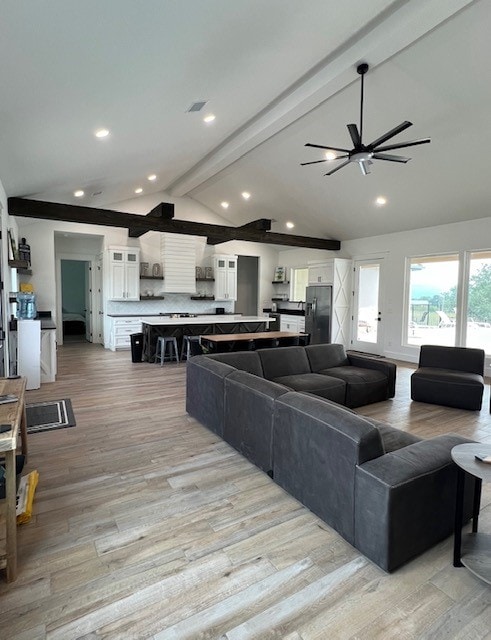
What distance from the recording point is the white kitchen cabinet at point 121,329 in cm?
855

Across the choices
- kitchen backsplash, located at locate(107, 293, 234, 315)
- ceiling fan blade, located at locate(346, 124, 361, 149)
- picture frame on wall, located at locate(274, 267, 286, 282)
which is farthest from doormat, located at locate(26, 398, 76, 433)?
picture frame on wall, located at locate(274, 267, 286, 282)

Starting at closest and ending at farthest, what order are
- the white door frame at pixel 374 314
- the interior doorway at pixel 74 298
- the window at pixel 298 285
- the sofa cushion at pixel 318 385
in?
the sofa cushion at pixel 318 385 → the white door frame at pixel 374 314 → the window at pixel 298 285 → the interior doorway at pixel 74 298

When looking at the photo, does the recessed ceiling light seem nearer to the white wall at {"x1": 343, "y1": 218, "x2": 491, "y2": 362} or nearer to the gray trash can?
the gray trash can

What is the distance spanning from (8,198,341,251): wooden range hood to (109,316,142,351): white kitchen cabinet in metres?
2.19

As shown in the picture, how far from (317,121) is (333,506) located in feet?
17.4

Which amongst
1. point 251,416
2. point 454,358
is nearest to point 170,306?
point 454,358

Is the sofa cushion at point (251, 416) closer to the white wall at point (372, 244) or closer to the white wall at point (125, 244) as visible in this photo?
the white wall at point (372, 244)

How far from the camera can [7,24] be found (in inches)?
82.1

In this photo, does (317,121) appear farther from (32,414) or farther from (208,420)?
(32,414)

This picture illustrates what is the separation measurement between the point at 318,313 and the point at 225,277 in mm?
2892

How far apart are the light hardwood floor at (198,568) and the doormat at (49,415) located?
634mm

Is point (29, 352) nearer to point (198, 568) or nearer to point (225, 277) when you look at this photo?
point (198, 568)

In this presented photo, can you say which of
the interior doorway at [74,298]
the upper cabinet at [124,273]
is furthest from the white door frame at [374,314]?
the interior doorway at [74,298]

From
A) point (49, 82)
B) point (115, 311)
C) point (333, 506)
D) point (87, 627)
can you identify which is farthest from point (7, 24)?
point (115, 311)
